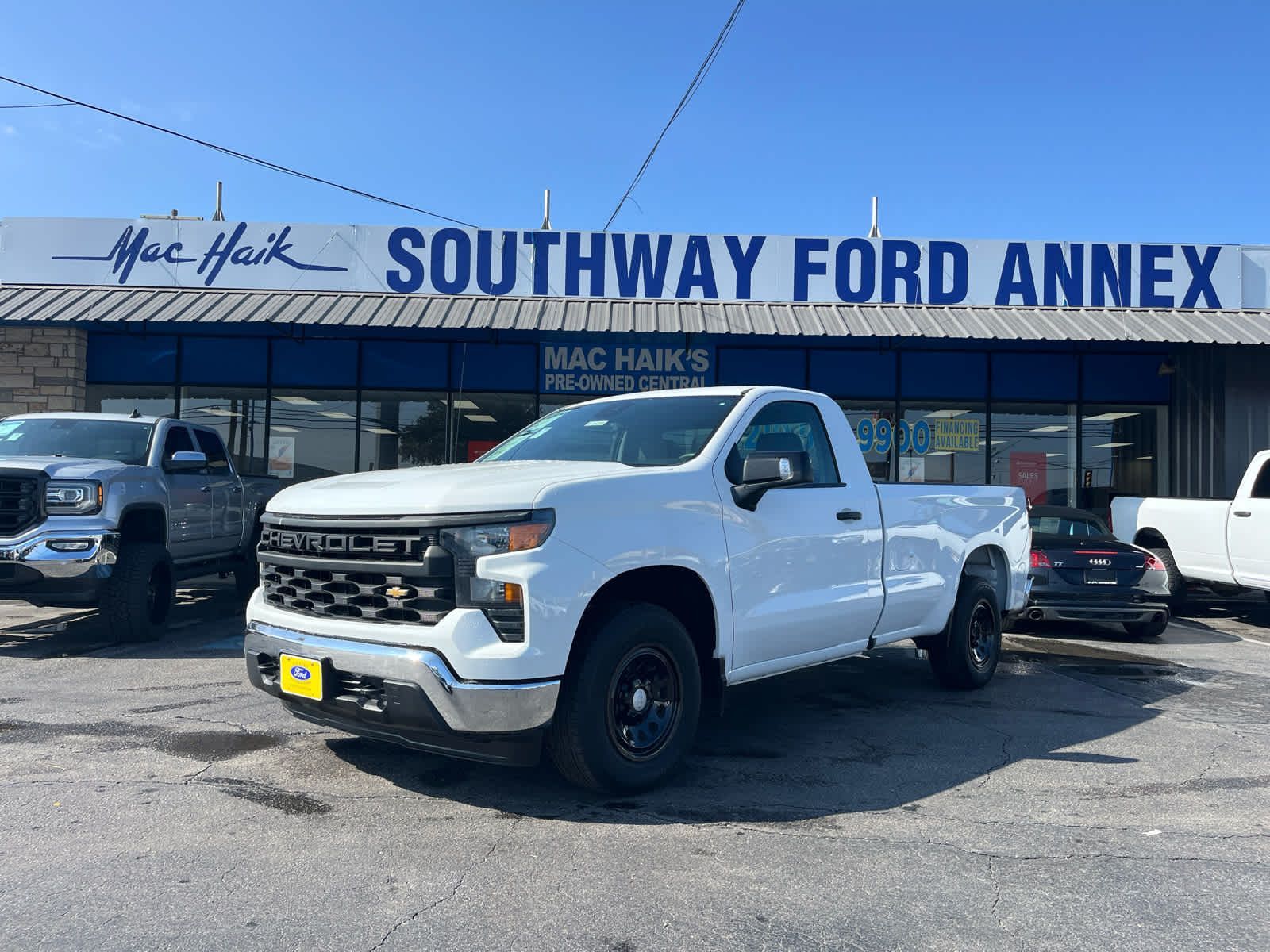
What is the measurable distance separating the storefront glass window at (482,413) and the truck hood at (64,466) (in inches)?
303

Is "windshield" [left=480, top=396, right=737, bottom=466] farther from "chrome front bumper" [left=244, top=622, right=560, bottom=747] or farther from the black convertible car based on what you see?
the black convertible car

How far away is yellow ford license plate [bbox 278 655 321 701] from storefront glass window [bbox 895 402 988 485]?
13405 millimetres

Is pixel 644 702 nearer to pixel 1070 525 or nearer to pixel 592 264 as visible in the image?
pixel 1070 525

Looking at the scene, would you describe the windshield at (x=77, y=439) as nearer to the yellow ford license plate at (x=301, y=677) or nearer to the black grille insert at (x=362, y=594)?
the black grille insert at (x=362, y=594)

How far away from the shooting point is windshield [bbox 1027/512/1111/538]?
35.7 feet

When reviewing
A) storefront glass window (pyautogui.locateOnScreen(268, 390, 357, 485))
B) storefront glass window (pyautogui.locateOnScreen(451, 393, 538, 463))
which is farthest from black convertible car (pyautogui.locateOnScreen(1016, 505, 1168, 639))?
storefront glass window (pyautogui.locateOnScreen(268, 390, 357, 485))

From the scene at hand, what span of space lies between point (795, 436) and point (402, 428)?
11.5 meters

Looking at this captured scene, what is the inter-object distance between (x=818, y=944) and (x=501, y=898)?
3.53 ft

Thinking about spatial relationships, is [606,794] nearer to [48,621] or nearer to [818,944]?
[818,944]

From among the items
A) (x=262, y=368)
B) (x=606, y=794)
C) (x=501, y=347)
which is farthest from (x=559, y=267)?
(x=606, y=794)

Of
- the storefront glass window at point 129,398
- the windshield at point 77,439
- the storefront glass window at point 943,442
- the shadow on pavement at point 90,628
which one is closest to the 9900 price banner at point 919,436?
the storefront glass window at point 943,442

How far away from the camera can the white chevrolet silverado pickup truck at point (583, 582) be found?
4.00m

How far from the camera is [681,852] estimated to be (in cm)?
386

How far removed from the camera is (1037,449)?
16.8 metres
